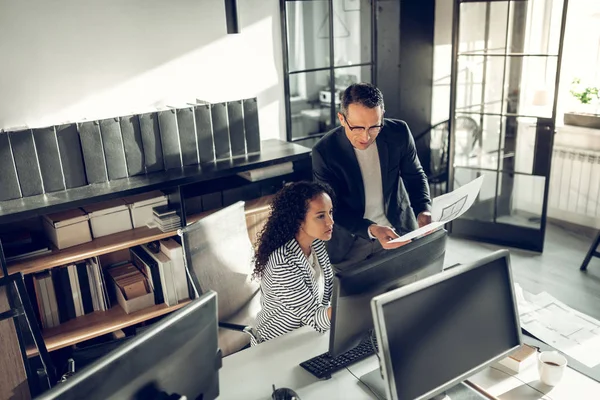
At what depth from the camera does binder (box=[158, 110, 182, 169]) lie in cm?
286

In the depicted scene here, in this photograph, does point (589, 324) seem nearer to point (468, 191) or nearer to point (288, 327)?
point (468, 191)

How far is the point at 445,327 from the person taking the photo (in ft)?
5.16

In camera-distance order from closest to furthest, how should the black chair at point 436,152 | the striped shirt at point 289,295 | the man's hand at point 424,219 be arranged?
the striped shirt at point 289,295 → the man's hand at point 424,219 → the black chair at point 436,152

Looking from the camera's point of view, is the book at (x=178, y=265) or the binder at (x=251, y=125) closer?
the book at (x=178, y=265)

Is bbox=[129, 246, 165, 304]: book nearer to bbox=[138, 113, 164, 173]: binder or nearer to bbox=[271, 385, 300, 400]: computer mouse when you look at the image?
bbox=[138, 113, 164, 173]: binder

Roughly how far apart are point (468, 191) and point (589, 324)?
0.66 metres

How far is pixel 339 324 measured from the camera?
1.67 m

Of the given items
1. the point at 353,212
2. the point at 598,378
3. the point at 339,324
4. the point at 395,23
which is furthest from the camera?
the point at 395,23

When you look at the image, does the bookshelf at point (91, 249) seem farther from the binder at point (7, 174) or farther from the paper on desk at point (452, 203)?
the paper on desk at point (452, 203)

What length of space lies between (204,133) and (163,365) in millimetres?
1787

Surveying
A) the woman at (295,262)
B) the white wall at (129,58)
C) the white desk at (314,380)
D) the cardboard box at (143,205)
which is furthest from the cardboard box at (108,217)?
the white desk at (314,380)

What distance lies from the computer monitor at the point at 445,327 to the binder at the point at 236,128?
68.0 inches

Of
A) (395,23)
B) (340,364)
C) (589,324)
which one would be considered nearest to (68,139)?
(340,364)

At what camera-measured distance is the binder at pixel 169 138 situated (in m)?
2.86
